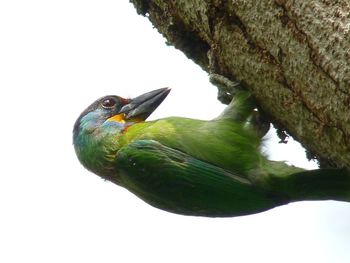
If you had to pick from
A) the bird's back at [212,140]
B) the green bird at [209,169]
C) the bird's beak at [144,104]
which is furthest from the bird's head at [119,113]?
the bird's back at [212,140]

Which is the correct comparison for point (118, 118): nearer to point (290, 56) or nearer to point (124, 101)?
point (124, 101)

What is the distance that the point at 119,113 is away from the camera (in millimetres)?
3779

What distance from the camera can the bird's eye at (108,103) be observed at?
12.6 feet

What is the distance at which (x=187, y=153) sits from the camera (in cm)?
324

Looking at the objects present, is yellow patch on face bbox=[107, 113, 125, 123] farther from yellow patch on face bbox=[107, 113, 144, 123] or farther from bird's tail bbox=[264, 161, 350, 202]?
bird's tail bbox=[264, 161, 350, 202]

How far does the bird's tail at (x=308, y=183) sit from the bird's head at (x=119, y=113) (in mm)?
849

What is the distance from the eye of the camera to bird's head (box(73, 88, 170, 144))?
3.70 metres

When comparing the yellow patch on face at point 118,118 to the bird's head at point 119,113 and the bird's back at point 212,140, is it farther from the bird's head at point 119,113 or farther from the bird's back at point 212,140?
the bird's back at point 212,140

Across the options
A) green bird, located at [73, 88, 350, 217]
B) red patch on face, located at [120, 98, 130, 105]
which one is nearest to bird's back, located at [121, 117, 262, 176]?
green bird, located at [73, 88, 350, 217]

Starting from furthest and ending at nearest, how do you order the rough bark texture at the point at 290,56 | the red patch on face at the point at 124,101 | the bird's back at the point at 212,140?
1. the red patch on face at the point at 124,101
2. the bird's back at the point at 212,140
3. the rough bark texture at the point at 290,56

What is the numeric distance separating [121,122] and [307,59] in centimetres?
128

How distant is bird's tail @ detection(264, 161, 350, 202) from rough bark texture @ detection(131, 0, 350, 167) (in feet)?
0.25

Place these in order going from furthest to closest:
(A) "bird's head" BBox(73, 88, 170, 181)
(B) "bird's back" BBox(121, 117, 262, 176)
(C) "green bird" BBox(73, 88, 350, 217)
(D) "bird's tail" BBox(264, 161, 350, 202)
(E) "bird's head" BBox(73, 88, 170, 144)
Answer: (E) "bird's head" BBox(73, 88, 170, 144) < (A) "bird's head" BBox(73, 88, 170, 181) < (B) "bird's back" BBox(121, 117, 262, 176) < (C) "green bird" BBox(73, 88, 350, 217) < (D) "bird's tail" BBox(264, 161, 350, 202)

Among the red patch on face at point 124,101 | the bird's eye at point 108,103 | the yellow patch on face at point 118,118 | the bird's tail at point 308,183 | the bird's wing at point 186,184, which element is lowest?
the bird's wing at point 186,184
